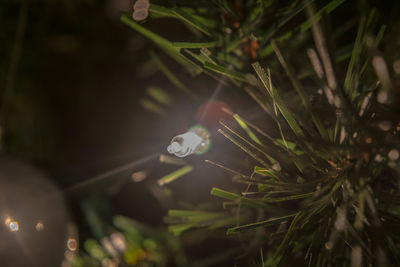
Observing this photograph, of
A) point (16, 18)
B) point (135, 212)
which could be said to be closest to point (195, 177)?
point (135, 212)

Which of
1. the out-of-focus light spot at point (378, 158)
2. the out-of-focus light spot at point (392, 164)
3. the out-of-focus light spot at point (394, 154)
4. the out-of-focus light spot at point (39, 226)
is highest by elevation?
the out-of-focus light spot at point (39, 226)

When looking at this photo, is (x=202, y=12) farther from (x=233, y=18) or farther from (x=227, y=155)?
(x=227, y=155)

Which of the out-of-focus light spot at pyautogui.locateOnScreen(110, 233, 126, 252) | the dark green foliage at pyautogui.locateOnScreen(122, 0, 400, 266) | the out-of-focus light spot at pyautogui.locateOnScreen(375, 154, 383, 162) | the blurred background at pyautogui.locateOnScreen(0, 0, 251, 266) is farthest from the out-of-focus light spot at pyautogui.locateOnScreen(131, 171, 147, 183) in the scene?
the out-of-focus light spot at pyautogui.locateOnScreen(375, 154, 383, 162)

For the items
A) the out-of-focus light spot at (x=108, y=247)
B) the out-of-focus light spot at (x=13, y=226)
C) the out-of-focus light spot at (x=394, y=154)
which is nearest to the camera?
the out-of-focus light spot at (x=394, y=154)

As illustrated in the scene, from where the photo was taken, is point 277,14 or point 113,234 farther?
point 113,234

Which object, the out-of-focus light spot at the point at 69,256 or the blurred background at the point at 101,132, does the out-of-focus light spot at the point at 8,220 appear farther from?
the out-of-focus light spot at the point at 69,256

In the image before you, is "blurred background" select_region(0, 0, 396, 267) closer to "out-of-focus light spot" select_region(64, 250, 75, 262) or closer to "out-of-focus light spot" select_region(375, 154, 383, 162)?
"out-of-focus light spot" select_region(64, 250, 75, 262)

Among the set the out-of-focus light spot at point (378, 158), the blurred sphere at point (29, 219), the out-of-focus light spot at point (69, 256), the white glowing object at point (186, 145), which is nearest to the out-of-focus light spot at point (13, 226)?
the blurred sphere at point (29, 219)

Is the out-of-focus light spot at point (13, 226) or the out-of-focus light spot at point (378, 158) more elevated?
the out-of-focus light spot at point (13, 226)

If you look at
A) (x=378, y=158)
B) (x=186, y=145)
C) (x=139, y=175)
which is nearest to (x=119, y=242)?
(x=139, y=175)
